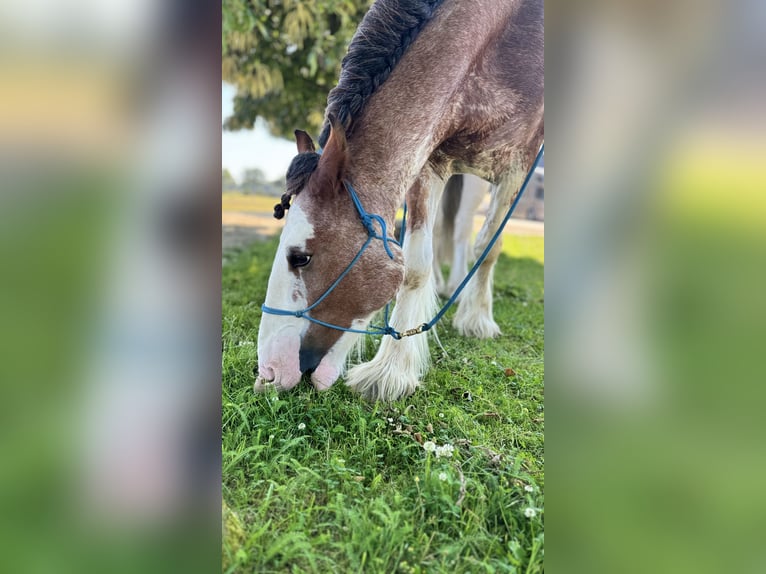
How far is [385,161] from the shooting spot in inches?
61.2

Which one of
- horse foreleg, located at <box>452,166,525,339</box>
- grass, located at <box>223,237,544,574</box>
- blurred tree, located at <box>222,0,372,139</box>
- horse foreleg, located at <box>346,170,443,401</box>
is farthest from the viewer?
blurred tree, located at <box>222,0,372,139</box>

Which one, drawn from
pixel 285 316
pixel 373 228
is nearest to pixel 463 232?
pixel 373 228

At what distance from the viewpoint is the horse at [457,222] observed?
3455 millimetres

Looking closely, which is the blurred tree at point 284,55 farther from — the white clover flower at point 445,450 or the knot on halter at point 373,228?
the white clover flower at point 445,450

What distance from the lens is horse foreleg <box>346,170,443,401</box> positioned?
1.77 meters

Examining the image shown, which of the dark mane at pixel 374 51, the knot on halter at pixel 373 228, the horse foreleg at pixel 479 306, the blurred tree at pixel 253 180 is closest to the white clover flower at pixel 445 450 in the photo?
the knot on halter at pixel 373 228

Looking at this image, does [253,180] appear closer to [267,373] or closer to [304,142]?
[304,142]

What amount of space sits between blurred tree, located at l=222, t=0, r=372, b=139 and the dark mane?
1.89 m

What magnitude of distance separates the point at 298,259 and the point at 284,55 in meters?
3.78

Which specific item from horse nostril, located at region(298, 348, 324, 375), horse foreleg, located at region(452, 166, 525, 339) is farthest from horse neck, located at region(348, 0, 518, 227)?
horse foreleg, located at region(452, 166, 525, 339)
